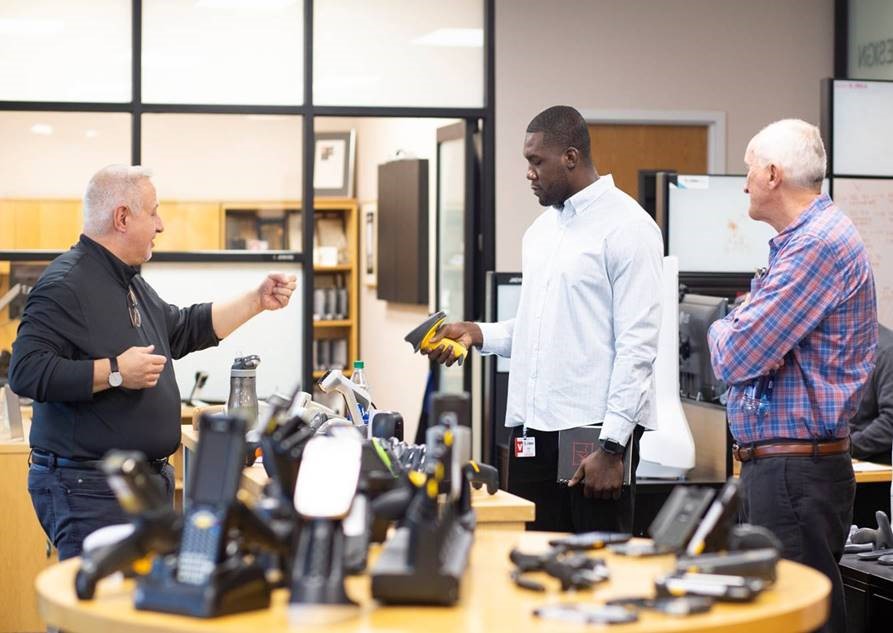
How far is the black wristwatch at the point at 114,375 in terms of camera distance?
328cm

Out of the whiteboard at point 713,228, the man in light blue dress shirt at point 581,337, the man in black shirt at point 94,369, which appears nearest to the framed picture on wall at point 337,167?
the whiteboard at point 713,228

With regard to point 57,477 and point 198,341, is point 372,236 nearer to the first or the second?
point 198,341

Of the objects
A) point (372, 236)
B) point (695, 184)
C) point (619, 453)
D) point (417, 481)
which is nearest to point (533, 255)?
point (619, 453)

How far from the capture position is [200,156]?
6.63 meters

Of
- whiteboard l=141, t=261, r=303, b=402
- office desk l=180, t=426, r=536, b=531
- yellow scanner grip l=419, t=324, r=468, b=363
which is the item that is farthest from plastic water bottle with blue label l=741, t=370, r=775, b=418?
whiteboard l=141, t=261, r=303, b=402

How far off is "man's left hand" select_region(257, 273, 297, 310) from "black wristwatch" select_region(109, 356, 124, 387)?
0.64m

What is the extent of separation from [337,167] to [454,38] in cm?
298

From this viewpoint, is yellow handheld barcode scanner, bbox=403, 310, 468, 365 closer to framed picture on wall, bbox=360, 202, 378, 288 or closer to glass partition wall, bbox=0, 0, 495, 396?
glass partition wall, bbox=0, 0, 495, 396

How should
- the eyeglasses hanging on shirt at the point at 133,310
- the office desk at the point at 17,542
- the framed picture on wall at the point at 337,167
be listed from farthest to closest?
the framed picture on wall at the point at 337,167
the office desk at the point at 17,542
the eyeglasses hanging on shirt at the point at 133,310

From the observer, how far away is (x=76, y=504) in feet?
10.9

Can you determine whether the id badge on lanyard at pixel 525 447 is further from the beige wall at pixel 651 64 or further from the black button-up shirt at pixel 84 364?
the beige wall at pixel 651 64

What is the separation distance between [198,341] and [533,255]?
43.2 inches

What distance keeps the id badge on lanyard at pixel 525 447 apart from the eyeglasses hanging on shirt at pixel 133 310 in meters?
1.04

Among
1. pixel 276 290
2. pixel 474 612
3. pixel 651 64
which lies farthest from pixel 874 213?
pixel 474 612
